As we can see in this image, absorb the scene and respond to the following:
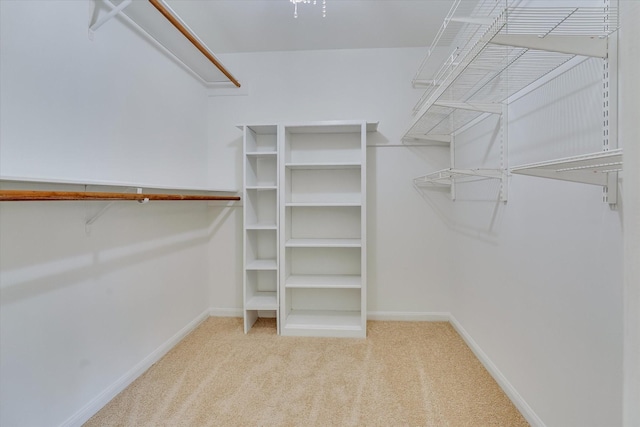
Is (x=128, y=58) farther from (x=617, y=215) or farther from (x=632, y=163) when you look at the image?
(x=617, y=215)

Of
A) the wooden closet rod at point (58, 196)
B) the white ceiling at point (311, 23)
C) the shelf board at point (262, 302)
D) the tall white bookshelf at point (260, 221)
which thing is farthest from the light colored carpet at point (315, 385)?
the white ceiling at point (311, 23)

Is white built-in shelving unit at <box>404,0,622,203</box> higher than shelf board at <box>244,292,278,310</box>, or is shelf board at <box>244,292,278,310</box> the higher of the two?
white built-in shelving unit at <box>404,0,622,203</box>

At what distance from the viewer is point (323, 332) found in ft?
7.81

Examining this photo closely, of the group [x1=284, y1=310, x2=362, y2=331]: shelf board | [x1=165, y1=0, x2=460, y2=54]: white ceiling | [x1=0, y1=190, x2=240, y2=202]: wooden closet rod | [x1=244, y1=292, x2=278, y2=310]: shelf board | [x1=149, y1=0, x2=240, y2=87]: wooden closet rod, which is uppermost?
[x1=165, y1=0, x2=460, y2=54]: white ceiling

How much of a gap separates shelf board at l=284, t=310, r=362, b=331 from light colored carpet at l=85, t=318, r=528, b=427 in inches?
4.3

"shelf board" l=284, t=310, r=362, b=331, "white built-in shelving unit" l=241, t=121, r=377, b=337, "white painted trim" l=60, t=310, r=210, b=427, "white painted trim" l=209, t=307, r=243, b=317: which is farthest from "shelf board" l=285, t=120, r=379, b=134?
"white painted trim" l=60, t=310, r=210, b=427

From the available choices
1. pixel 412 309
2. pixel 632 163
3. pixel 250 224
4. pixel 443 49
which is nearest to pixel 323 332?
pixel 412 309

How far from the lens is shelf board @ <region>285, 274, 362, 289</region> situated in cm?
238

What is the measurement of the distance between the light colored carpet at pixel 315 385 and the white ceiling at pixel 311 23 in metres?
2.41

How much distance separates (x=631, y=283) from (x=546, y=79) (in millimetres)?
1349

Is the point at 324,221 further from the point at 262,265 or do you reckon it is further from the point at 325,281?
the point at 262,265

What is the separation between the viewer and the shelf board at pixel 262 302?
7.92 ft

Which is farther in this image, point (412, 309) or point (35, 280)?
point (412, 309)

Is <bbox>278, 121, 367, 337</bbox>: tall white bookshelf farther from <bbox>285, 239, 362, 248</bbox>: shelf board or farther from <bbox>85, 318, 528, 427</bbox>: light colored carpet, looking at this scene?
<bbox>85, 318, 528, 427</bbox>: light colored carpet
